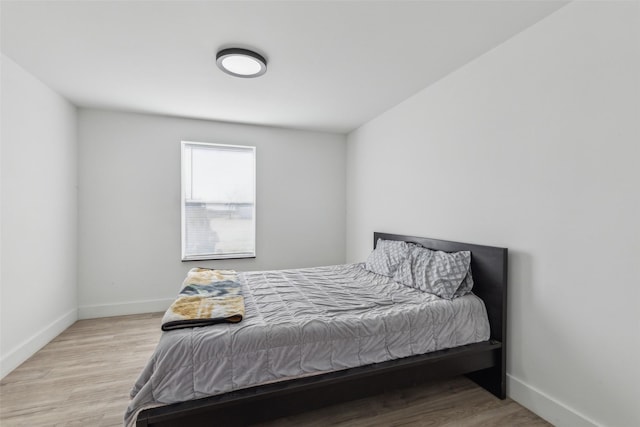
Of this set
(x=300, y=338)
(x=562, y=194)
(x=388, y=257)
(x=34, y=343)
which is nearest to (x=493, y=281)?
(x=562, y=194)

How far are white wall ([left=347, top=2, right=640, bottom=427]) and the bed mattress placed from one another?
1.41 ft

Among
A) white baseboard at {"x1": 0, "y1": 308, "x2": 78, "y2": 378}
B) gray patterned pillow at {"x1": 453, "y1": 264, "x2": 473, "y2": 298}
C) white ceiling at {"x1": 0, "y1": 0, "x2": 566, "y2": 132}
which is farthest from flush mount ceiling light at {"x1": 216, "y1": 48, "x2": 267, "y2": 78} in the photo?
white baseboard at {"x1": 0, "y1": 308, "x2": 78, "y2": 378}

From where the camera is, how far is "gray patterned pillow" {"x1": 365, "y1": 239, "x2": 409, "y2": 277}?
2.72m

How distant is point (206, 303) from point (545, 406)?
224cm

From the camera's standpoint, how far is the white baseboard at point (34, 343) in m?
2.26

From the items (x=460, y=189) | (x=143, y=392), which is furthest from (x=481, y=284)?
(x=143, y=392)

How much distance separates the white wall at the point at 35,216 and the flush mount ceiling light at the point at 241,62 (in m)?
1.69

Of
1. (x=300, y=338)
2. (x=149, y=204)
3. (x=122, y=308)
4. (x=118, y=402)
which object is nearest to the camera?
(x=300, y=338)

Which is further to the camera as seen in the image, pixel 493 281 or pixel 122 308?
pixel 122 308

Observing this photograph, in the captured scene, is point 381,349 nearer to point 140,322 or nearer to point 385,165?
point 385,165

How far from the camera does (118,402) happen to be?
195cm

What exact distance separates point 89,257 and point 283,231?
2347mm

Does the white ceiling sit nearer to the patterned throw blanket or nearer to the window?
the window

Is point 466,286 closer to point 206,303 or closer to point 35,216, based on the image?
point 206,303
